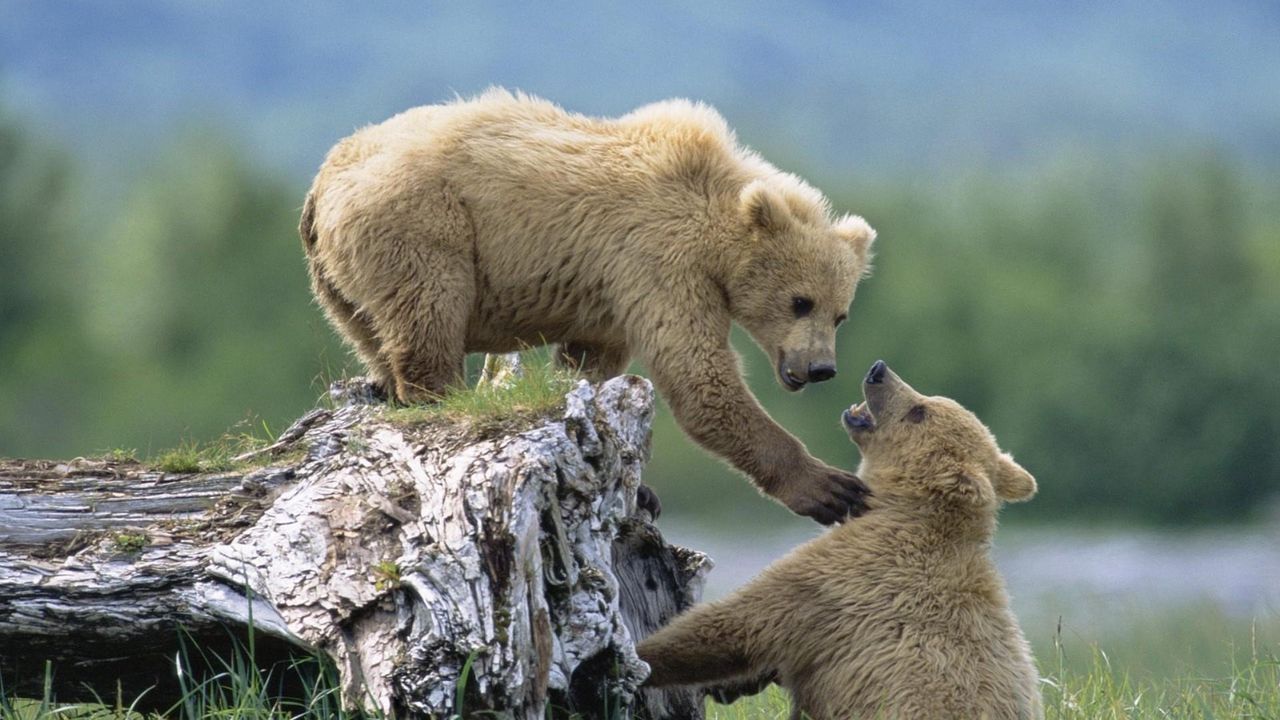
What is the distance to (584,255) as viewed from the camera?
7.69 meters

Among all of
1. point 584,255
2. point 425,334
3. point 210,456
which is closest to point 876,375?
point 584,255

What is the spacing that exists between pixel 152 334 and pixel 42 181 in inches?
424

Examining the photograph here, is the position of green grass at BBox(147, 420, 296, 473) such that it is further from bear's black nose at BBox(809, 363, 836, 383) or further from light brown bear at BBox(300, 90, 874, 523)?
bear's black nose at BBox(809, 363, 836, 383)

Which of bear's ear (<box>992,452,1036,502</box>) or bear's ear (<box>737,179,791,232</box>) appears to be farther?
bear's ear (<box>737,179,791,232</box>)

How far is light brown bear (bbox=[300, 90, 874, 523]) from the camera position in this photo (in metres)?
7.39

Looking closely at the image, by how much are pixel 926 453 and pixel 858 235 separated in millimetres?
1694

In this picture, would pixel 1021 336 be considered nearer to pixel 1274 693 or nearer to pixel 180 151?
pixel 180 151

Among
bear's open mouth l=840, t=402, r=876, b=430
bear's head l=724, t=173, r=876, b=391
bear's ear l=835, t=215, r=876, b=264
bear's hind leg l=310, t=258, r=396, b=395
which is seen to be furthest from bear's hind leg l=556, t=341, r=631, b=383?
bear's open mouth l=840, t=402, r=876, b=430

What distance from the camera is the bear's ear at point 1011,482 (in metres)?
7.11

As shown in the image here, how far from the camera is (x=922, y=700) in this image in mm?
6137

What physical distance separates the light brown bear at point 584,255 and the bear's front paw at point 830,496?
0.14 ft

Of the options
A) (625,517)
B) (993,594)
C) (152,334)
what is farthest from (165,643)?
(152,334)

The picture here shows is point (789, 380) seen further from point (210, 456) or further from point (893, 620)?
point (210, 456)

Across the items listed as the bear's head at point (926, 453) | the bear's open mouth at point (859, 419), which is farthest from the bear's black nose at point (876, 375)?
the bear's open mouth at point (859, 419)
